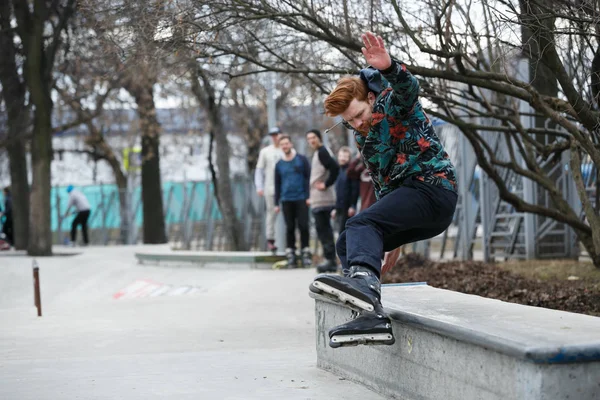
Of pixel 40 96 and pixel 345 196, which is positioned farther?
pixel 40 96

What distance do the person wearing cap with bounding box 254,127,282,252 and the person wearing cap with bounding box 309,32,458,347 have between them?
35.5 feet

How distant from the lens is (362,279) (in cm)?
452

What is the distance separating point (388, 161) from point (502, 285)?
4924mm

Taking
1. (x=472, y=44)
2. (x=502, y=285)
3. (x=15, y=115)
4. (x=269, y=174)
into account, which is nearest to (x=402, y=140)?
(x=472, y=44)

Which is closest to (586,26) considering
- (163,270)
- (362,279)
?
(362,279)

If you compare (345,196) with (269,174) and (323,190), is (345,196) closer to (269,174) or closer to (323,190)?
(323,190)

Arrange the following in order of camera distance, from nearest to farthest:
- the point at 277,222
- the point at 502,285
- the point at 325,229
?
the point at 502,285 < the point at 325,229 < the point at 277,222

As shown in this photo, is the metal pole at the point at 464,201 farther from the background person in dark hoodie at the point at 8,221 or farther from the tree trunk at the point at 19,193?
the background person in dark hoodie at the point at 8,221

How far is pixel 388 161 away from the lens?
4.84 metres

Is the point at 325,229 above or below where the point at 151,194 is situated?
below

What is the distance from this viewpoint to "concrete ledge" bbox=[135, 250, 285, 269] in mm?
15312

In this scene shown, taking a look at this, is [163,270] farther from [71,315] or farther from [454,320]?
[454,320]

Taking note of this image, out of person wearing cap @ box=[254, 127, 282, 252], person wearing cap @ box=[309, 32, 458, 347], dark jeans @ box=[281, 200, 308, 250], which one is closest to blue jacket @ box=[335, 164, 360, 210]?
dark jeans @ box=[281, 200, 308, 250]

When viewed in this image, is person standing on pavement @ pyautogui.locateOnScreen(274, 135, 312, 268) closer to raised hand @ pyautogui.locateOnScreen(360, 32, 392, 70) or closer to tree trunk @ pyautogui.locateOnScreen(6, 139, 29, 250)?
raised hand @ pyautogui.locateOnScreen(360, 32, 392, 70)
